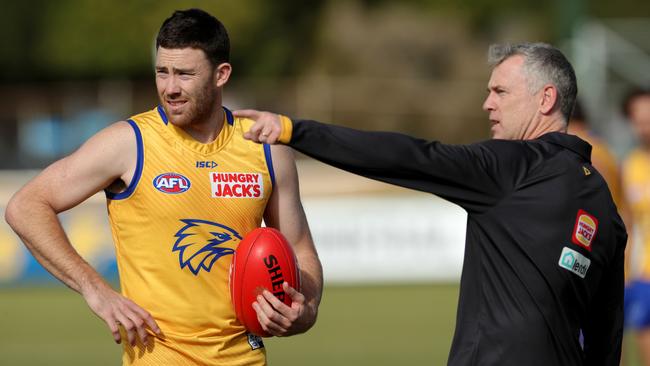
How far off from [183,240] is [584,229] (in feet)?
5.83

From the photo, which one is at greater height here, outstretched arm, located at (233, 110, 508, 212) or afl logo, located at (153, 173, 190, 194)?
outstretched arm, located at (233, 110, 508, 212)

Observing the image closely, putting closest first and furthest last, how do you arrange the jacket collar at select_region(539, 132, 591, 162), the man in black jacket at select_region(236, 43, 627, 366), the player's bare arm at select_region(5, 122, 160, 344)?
the man in black jacket at select_region(236, 43, 627, 366) < the jacket collar at select_region(539, 132, 591, 162) < the player's bare arm at select_region(5, 122, 160, 344)

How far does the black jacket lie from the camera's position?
4.75m

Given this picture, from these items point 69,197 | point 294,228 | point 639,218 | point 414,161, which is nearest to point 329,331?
point 639,218

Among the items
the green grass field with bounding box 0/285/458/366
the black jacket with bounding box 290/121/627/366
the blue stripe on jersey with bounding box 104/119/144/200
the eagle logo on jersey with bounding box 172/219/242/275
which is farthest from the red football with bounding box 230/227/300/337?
the green grass field with bounding box 0/285/458/366

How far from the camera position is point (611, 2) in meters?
43.4

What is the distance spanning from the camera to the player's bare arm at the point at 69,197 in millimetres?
5402

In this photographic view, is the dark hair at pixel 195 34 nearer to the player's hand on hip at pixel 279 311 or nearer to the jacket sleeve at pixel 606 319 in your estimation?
the player's hand on hip at pixel 279 311

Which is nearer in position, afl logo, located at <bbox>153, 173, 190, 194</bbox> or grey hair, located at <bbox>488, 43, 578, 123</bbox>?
grey hair, located at <bbox>488, 43, 578, 123</bbox>

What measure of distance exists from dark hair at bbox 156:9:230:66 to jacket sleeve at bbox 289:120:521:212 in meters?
1.24

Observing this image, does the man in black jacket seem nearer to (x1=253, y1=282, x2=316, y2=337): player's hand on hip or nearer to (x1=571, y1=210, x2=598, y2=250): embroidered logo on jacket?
(x1=571, y1=210, x2=598, y2=250): embroidered logo on jacket

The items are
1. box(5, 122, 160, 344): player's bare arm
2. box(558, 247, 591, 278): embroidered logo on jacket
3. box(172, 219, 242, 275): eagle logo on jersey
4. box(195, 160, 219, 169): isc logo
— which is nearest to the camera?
box(558, 247, 591, 278): embroidered logo on jacket

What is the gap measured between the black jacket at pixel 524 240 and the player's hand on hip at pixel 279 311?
2.37 ft

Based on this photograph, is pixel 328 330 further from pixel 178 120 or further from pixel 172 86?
pixel 172 86
